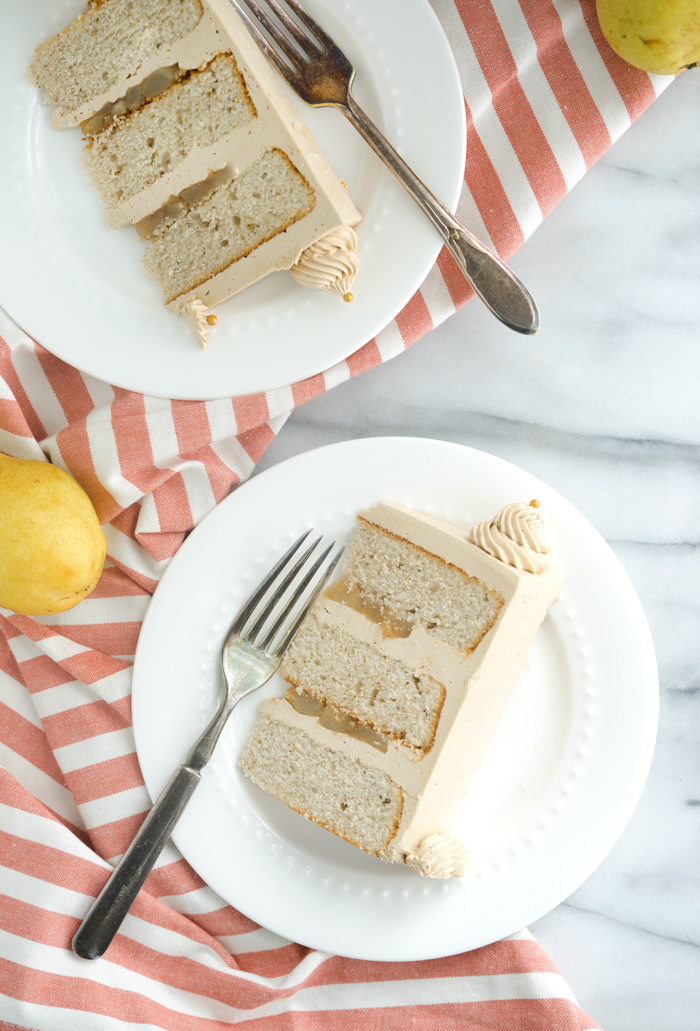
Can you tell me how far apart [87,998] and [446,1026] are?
86 centimetres

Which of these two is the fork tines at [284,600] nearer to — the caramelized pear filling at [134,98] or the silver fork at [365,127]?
the silver fork at [365,127]

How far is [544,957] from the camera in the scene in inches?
70.1

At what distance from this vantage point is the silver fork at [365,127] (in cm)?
162

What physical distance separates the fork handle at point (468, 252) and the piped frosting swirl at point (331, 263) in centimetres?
18

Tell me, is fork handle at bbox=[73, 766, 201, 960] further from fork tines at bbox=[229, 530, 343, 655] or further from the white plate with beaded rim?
fork tines at bbox=[229, 530, 343, 655]

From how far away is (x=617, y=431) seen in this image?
1.90 meters

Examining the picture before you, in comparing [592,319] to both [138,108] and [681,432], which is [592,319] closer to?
[681,432]

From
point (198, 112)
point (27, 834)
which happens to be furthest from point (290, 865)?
point (198, 112)

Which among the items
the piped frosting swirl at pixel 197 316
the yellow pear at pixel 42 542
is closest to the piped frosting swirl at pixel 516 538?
the piped frosting swirl at pixel 197 316

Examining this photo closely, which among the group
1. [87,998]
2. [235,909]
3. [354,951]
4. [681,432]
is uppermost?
[681,432]

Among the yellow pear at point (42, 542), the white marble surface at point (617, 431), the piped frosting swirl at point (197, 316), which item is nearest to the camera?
the yellow pear at point (42, 542)

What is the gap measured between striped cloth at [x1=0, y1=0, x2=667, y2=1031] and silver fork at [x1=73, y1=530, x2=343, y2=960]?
2.4 inches

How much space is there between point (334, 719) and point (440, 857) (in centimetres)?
39

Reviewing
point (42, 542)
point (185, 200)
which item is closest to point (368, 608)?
point (42, 542)
